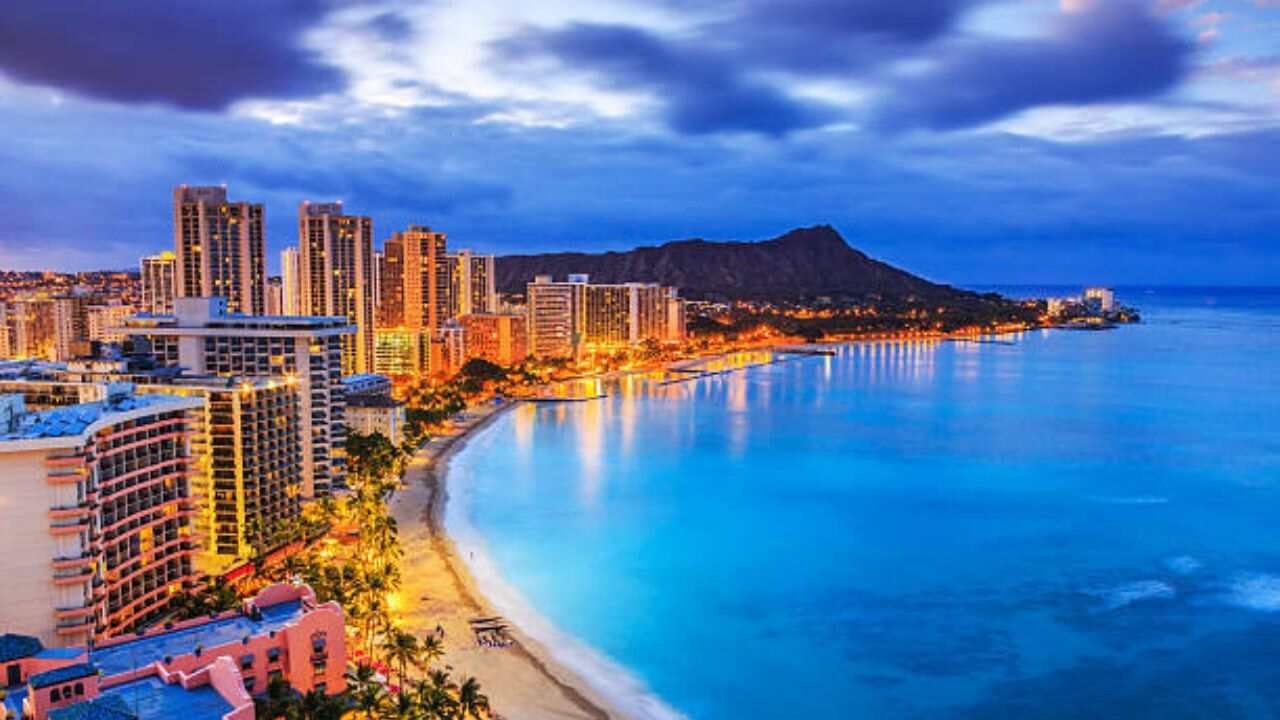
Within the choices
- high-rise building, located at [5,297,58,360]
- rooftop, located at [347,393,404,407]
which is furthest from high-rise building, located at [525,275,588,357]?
rooftop, located at [347,393,404,407]

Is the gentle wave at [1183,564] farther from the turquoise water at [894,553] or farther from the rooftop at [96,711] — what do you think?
the rooftop at [96,711]

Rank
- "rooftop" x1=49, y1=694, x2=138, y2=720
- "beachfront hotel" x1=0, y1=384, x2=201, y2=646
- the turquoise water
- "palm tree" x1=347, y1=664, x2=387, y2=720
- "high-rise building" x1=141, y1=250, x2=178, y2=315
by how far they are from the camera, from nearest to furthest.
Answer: "rooftop" x1=49, y1=694, x2=138, y2=720
"palm tree" x1=347, y1=664, x2=387, y2=720
"beachfront hotel" x1=0, y1=384, x2=201, y2=646
the turquoise water
"high-rise building" x1=141, y1=250, x2=178, y2=315

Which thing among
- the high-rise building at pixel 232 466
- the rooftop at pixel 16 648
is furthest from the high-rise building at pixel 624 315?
the rooftop at pixel 16 648

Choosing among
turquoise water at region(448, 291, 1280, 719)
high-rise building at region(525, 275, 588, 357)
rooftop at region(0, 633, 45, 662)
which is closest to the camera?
rooftop at region(0, 633, 45, 662)

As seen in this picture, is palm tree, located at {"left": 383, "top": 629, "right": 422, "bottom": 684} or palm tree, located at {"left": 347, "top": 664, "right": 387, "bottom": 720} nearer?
palm tree, located at {"left": 347, "top": 664, "right": 387, "bottom": 720}

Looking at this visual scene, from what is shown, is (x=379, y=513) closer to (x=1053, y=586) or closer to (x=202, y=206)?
(x=1053, y=586)

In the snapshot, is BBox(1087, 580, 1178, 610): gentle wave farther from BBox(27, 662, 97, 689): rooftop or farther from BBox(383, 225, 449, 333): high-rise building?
BBox(383, 225, 449, 333): high-rise building
